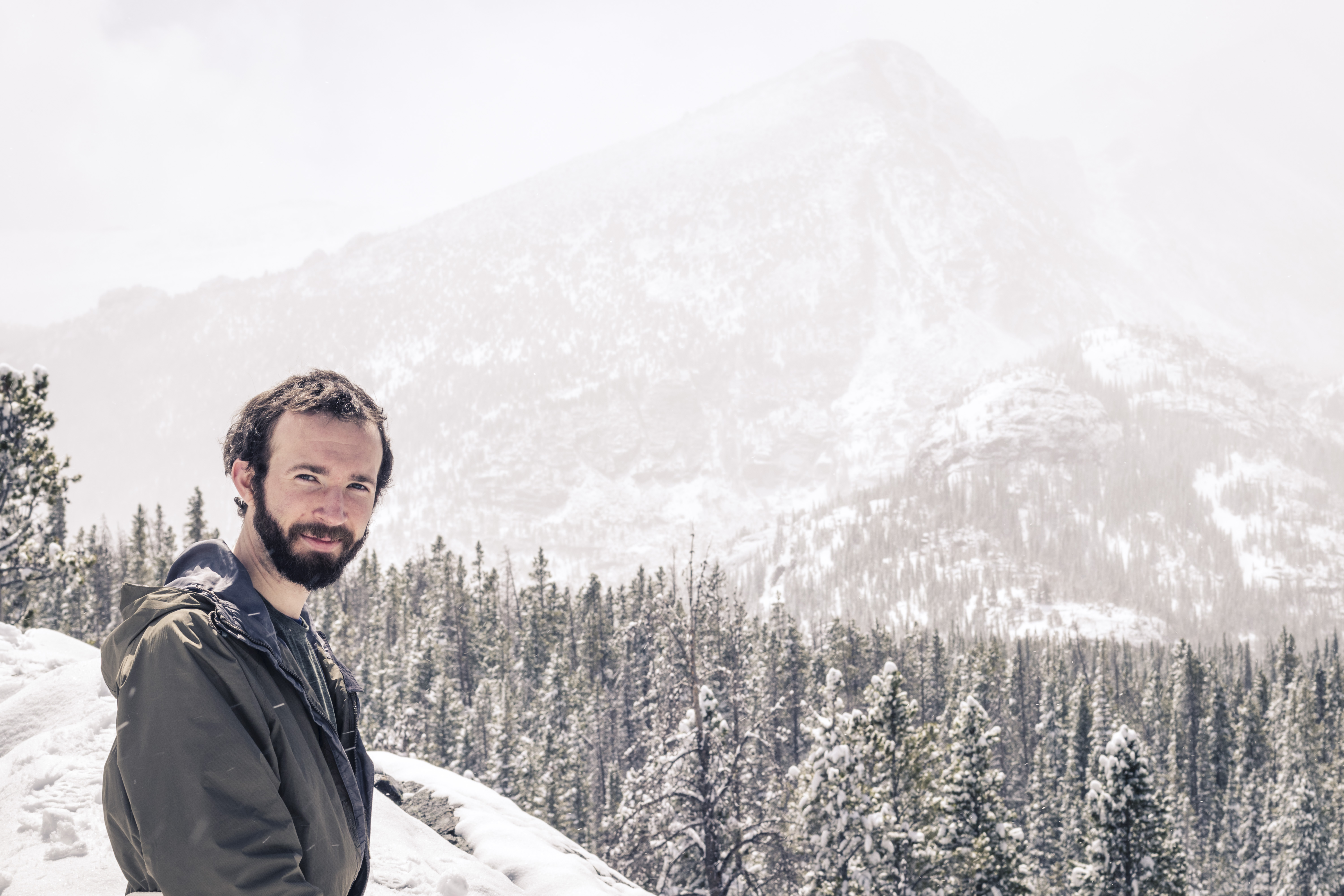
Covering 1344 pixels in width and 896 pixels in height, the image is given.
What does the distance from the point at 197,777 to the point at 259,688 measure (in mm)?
348

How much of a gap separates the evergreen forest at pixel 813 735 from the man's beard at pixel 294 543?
4751 mm

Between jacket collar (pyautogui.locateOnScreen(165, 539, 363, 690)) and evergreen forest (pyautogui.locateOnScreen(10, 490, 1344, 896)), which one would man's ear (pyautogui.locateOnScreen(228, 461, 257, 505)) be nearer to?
jacket collar (pyautogui.locateOnScreen(165, 539, 363, 690))

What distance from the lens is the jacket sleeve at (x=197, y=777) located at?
2.08 m

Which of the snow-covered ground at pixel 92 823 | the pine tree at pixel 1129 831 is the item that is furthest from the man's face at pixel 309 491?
the pine tree at pixel 1129 831

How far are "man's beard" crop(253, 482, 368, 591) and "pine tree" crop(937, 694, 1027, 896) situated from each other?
29103 millimetres

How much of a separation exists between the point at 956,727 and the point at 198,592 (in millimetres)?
30362

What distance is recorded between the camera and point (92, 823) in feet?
21.2

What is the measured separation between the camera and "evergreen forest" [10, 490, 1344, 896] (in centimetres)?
2083

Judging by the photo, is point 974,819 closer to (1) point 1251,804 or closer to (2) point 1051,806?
(2) point 1051,806

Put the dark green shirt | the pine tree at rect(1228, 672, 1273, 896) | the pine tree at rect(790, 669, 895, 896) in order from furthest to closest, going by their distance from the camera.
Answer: the pine tree at rect(1228, 672, 1273, 896)
the pine tree at rect(790, 669, 895, 896)
the dark green shirt

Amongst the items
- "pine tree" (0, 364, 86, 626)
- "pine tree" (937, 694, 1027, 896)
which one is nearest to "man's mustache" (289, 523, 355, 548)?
"pine tree" (0, 364, 86, 626)

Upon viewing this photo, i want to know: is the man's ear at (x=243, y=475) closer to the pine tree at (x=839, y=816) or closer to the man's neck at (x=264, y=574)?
the man's neck at (x=264, y=574)

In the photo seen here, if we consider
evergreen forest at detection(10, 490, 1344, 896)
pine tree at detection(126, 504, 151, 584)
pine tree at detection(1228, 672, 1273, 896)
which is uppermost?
pine tree at detection(126, 504, 151, 584)

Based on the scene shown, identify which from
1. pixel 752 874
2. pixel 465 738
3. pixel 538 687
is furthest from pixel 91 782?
pixel 538 687
